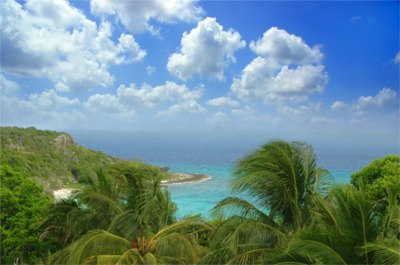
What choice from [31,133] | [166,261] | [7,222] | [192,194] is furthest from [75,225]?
[31,133]

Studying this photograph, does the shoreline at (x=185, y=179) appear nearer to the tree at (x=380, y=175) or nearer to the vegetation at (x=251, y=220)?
the tree at (x=380, y=175)

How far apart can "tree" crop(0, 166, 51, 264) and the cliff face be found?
33.8 meters

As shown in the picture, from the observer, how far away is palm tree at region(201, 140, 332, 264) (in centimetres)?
765

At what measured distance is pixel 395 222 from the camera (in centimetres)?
657

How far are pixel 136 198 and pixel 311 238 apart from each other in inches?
225

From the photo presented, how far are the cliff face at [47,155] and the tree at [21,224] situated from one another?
33.8 metres

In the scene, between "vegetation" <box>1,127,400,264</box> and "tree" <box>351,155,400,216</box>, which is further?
"tree" <box>351,155,400,216</box>

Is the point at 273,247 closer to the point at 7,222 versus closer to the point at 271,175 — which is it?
the point at 271,175

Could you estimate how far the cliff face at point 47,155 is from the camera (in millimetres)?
51594

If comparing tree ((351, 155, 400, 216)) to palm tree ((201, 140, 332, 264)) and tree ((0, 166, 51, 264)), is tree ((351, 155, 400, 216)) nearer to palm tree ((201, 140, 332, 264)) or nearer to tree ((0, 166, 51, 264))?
palm tree ((201, 140, 332, 264))

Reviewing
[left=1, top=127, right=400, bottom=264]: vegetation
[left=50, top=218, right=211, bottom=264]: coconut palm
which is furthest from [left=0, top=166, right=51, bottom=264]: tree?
[left=50, top=218, right=211, bottom=264]: coconut palm

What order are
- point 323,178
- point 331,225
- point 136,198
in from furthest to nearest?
point 136,198 < point 323,178 < point 331,225

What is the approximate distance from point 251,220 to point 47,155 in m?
62.7

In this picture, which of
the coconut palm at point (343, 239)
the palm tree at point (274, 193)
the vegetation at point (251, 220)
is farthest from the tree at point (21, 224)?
the coconut palm at point (343, 239)
